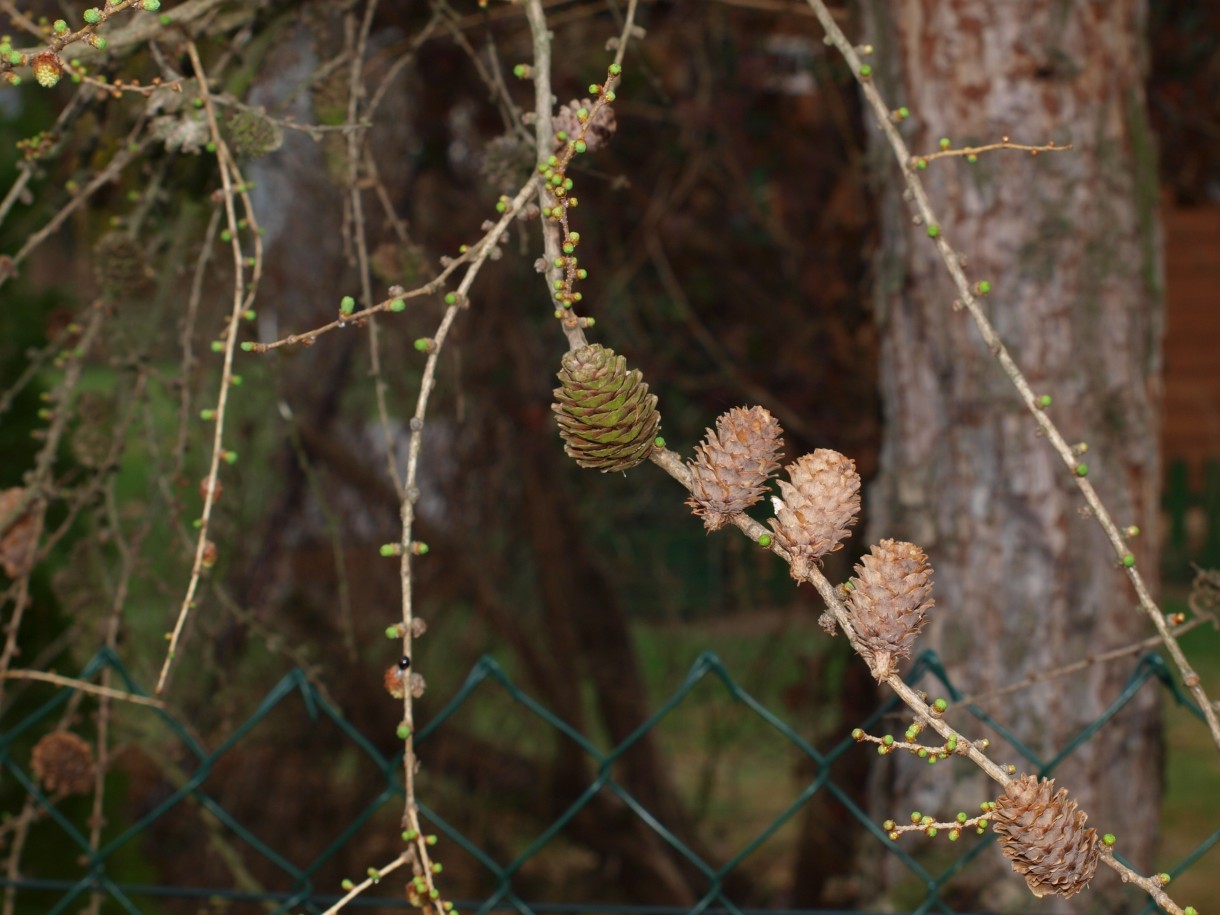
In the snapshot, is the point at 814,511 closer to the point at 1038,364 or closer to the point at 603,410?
the point at 603,410

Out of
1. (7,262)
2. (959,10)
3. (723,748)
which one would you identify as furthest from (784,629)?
(7,262)

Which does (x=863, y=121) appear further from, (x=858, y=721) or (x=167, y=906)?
(x=167, y=906)

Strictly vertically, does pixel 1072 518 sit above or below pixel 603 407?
below

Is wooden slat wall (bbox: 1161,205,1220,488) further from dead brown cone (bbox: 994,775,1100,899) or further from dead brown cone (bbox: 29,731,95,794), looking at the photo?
dead brown cone (bbox: 994,775,1100,899)

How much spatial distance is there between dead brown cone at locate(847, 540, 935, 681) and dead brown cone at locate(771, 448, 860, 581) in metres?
0.03

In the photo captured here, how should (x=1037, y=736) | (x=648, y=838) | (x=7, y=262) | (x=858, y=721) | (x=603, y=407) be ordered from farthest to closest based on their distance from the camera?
(x=648, y=838)
(x=858, y=721)
(x=1037, y=736)
(x=7, y=262)
(x=603, y=407)

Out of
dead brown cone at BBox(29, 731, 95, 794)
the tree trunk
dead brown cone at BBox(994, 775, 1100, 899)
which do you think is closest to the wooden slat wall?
the tree trunk

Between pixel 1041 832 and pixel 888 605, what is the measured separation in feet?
0.51

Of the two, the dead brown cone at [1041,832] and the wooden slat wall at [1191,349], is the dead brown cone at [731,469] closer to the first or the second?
the dead brown cone at [1041,832]

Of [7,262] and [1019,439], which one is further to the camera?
[1019,439]

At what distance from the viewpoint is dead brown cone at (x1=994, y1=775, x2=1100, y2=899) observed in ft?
2.45

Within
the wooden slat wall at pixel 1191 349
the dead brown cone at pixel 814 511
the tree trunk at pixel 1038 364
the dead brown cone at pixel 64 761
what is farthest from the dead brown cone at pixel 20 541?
the wooden slat wall at pixel 1191 349

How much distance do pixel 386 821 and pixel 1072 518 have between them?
8.83ft

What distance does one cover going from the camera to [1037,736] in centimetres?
176
